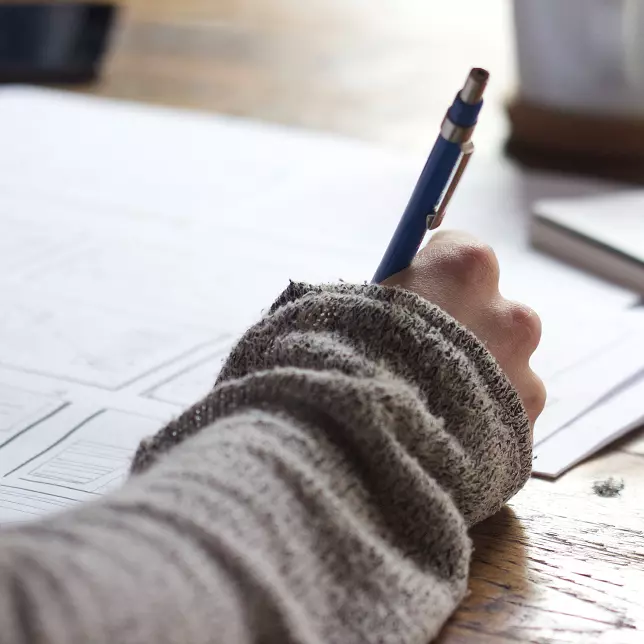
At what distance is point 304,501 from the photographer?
33 cm

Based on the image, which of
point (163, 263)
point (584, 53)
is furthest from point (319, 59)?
point (163, 263)

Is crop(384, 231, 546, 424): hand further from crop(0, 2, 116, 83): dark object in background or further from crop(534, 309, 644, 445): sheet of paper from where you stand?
crop(0, 2, 116, 83): dark object in background

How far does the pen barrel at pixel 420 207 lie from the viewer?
0.42m

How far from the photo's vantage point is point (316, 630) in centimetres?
31

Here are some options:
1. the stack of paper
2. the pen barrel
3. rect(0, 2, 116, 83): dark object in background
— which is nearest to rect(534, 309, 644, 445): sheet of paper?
the stack of paper

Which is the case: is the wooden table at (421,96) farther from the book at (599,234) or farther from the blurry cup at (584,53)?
the book at (599,234)

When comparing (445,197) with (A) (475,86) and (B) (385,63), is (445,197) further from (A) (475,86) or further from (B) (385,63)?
(B) (385,63)

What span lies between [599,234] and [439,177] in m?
0.32

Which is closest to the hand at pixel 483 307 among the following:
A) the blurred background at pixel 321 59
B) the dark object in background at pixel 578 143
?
the dark object in background at pixel 578 143

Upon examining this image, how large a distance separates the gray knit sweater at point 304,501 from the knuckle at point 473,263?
55mm

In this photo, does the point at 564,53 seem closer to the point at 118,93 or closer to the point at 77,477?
the point at 118,93

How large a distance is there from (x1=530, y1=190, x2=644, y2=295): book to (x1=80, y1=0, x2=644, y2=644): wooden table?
217 mm

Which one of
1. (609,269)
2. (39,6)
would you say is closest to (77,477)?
(609,269)

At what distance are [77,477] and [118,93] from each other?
2.66 ft
